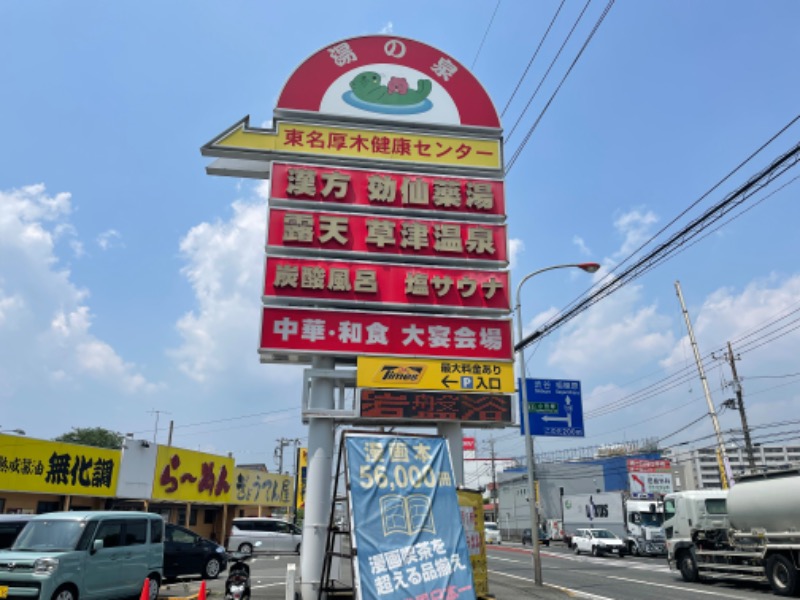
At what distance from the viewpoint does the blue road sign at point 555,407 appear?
2012 cm

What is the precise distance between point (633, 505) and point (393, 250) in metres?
33.4

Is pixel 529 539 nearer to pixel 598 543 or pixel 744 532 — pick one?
pixel 598 543

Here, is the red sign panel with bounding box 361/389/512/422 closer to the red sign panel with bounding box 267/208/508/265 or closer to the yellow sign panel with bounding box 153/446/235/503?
the red sign panel with bounding box 267/208/508/265

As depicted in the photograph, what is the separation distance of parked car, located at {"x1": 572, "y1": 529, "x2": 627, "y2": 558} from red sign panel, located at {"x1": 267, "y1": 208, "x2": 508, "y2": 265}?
2792 cm

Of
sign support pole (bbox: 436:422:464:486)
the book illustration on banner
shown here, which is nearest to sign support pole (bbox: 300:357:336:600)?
sign support pole (bbox: 436:422:464:486)

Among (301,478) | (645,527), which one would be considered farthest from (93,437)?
(645,527)

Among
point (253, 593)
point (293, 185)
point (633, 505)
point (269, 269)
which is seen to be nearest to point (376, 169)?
point (293, 185)

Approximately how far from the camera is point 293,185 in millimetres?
15133

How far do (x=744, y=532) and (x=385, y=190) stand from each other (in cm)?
1563

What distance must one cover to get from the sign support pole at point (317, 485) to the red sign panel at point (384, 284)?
5.52 ft

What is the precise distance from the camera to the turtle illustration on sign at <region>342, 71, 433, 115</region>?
1628 centimetres

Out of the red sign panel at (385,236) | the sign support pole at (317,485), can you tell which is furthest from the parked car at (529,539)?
the sign support pole at (317,485)

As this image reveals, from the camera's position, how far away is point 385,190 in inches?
610

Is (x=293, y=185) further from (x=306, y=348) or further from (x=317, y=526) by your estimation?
(x=317, y=526)
